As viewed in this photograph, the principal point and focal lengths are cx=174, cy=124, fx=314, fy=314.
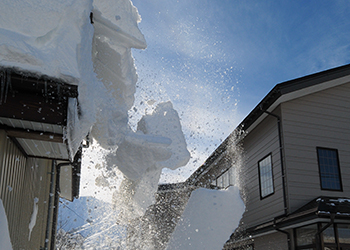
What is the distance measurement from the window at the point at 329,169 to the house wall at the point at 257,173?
1.26 m

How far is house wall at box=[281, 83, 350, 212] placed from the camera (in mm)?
9055

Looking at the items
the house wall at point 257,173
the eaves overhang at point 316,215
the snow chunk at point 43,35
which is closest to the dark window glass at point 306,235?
the eaves overhang at point 316,215

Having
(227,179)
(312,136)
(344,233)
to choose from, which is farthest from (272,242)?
(227,179)

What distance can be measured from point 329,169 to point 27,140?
8534 mm

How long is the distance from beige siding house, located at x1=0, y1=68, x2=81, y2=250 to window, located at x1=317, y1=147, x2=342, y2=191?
741cm

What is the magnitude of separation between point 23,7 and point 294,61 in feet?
24.9

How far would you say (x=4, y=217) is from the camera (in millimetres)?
3773

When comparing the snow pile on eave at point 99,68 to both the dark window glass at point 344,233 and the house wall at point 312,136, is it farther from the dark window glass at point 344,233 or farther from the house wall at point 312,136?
the dark window glass at point 344,233

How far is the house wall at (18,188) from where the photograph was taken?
3.93m

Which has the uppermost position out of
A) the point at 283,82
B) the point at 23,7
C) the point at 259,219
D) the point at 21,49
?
the point at 283,82

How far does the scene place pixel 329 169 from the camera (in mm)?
9461

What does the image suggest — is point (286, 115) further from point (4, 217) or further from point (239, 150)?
point (4, 217)

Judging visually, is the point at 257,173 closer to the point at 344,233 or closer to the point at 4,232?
the point at 344,233

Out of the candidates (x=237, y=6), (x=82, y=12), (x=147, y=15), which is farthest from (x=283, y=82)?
(x=82, y=12)
